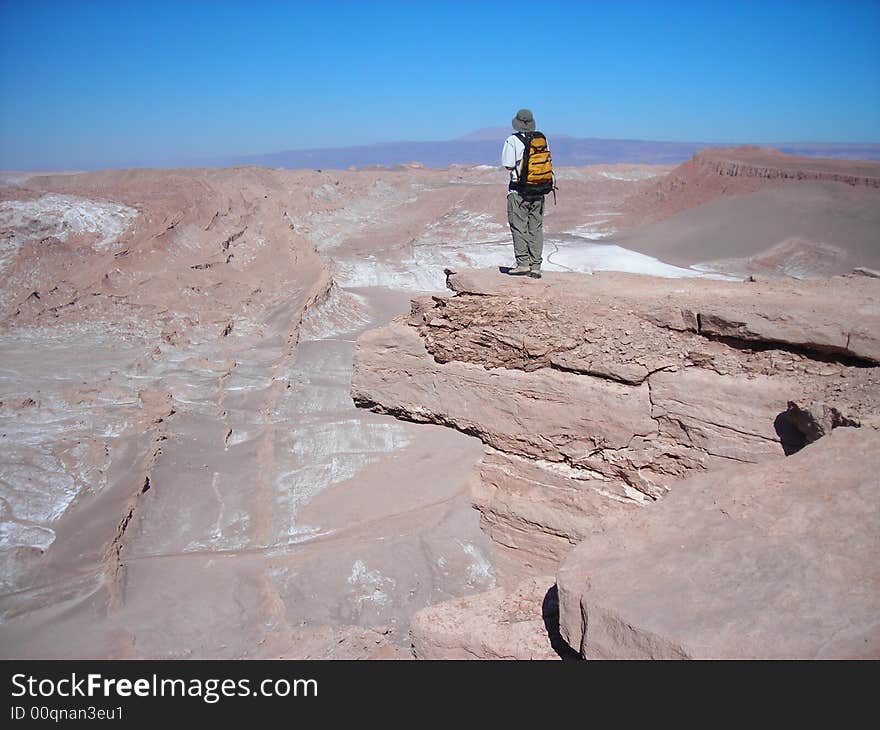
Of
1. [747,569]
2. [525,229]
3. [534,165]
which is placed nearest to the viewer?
[747,569]

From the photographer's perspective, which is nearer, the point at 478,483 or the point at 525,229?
the point at 478,483

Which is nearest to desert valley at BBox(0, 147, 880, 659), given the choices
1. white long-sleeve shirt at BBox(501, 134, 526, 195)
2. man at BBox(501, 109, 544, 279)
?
man at BBox(501, 109, 544, 279)

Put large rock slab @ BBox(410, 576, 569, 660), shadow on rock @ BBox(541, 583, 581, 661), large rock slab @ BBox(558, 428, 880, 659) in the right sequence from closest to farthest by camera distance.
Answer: large rock slab @ BBox(558, 428, 880, 659) < shadow on rock @ BBox(541, 583, 581, 661) < large rock slab @ BBox(410, 576, 569, 660)

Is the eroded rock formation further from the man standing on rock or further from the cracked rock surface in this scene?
the man standing on rock

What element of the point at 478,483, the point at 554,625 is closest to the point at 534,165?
the point at 478,483

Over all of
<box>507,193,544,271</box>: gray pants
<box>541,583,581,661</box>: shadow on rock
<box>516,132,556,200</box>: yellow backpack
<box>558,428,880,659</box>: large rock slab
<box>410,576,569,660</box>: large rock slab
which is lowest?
<box>410,576,569,660</box>: large rock slab

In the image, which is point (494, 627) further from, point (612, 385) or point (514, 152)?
point (514, 152)

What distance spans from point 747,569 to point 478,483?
7.48 ft

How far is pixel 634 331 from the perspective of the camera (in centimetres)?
402

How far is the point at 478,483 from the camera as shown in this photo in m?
4.66

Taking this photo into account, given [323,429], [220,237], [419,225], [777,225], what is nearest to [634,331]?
[323,429]

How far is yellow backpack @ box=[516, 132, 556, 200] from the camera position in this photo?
527 centimetres

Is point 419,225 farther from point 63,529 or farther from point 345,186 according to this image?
point 63,529

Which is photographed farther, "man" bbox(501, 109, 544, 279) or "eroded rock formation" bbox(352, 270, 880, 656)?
Answer: "man" bbox(501, 109, 544, 279)
